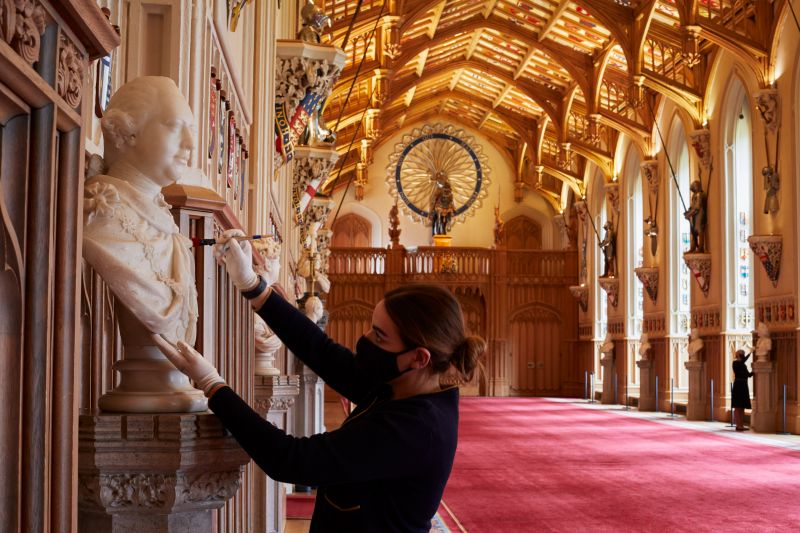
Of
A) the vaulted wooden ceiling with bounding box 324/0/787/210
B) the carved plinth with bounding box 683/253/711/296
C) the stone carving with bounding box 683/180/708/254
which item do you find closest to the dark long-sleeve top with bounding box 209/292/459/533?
the vaulted wooden ceiling with bounding box 324/0/787/210

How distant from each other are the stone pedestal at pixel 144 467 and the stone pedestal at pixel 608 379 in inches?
925

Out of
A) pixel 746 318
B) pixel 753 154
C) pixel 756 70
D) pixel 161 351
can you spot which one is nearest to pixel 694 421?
pixel 746 318

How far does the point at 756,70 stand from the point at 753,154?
139cm

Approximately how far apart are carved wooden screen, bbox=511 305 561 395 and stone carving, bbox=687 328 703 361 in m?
9.78

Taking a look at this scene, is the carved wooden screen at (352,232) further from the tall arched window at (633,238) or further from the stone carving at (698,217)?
the stone carving at (698,217)

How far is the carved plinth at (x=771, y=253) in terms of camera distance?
49.8 ft

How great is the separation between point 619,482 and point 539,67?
1792cm

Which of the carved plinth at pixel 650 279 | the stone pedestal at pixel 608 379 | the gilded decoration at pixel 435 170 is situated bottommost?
the stone pedestal at pixel 608 379

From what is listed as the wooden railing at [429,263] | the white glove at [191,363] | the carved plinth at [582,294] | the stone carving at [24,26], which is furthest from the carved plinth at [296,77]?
the carved plinth at [582,294]

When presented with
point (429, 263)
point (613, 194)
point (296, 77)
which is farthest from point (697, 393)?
point (296, 77)

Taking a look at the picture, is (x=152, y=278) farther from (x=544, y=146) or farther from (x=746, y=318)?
(x=544, y=146)

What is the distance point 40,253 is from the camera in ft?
4.44

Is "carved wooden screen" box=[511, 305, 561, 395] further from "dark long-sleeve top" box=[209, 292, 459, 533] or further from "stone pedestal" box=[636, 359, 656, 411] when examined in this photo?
"dark long-sleeve top" box=[209, 292, 459, 533]

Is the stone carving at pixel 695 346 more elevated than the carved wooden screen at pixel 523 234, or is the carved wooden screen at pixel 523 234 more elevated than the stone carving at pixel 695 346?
the carved wooden screen at pixel 523 234
